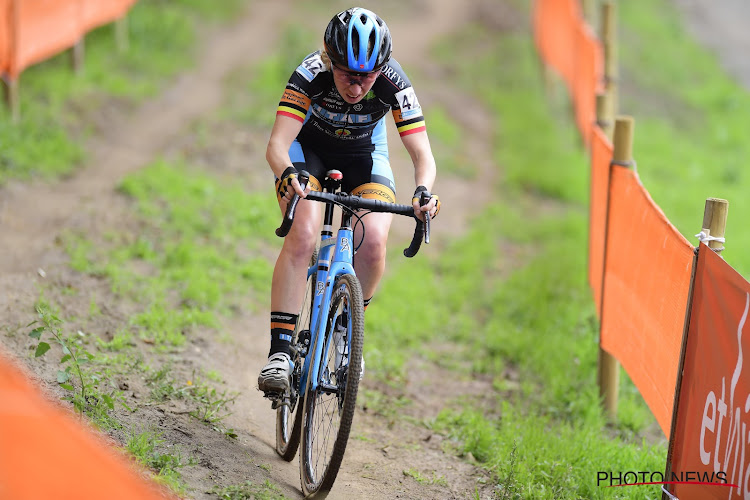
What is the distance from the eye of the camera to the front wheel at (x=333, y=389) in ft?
12.2

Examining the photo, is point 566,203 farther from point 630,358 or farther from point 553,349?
point 630,358

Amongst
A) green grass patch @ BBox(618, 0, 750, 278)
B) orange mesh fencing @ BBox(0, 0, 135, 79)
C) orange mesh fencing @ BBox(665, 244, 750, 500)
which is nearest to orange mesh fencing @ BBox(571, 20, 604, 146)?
green grass patch @ BBox(618, 0, 750, 278)

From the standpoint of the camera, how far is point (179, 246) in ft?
24.3

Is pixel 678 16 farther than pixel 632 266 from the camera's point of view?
Yes

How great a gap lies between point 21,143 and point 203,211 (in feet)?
7.77

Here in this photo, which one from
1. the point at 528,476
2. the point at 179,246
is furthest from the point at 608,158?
the point at 179,246

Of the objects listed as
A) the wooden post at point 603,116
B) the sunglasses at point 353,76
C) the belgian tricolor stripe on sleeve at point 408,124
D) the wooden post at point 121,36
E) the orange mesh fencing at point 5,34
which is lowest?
the belgian tricolor stripe on sleeve at point 408,124

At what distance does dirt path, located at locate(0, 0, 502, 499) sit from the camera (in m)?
4.45

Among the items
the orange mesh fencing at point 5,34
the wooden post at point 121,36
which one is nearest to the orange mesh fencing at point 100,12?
the wooden post at point 121,36

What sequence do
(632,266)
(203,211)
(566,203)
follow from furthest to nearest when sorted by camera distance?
(566,203) < (203,211) < (632,266)

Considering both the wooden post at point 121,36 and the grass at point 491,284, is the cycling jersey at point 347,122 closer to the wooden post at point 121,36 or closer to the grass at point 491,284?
the grass at point 491,284

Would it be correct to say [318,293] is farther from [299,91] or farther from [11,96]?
[11,96]

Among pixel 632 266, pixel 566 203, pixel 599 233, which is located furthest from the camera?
pixel 566 203

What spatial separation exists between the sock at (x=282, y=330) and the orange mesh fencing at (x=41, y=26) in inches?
269
